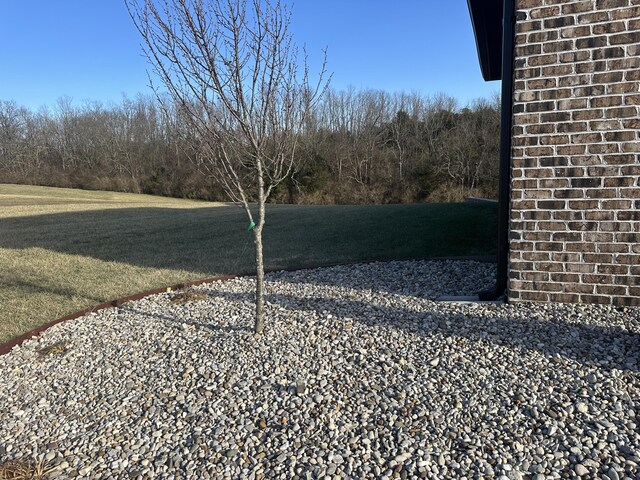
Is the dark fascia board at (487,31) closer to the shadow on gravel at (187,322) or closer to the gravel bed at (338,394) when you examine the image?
the gravel bed at (338,394)

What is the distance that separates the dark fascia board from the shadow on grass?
3.38 meters

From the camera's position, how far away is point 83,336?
12.9 ft

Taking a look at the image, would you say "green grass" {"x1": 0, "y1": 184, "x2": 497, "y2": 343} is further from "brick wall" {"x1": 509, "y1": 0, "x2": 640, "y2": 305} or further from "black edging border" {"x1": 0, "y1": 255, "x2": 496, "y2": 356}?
"brick wall" {"x1": 509, "y1": 0, "x2": 640, "y2": 305}

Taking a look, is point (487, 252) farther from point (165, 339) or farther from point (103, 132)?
point (103, 132)

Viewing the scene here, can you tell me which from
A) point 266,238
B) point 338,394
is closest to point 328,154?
point 266,238

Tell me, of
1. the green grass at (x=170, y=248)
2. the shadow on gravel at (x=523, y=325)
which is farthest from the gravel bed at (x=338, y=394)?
the green grass at (x=170, y=248)

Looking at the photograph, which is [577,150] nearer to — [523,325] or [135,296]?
[523,325]

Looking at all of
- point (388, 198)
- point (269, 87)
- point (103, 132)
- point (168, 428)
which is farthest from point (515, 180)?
point (103, 132)

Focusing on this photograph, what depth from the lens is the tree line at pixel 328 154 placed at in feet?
98.0

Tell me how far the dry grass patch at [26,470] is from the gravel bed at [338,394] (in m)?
0.05

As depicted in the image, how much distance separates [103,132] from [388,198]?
32.0m

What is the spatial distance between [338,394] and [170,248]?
7.01 metres

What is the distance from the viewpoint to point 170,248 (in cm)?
884

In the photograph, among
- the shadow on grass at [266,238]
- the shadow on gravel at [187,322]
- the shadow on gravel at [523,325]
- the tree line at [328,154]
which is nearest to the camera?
the shadow on gravel at [523,325]
